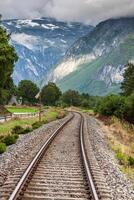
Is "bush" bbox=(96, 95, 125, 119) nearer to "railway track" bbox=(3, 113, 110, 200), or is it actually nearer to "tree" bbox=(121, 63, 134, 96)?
"tree" bbox=(121, 63, 134, 96)

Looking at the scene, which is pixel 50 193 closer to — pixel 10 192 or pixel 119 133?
pixel 10 192

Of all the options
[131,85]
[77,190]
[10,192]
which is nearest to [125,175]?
[77,190]

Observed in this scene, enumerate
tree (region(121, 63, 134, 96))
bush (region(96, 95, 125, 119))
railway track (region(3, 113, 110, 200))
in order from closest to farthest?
railway track (region(3, 113, 110, 200)), bush (region(96, 95, 125, 119)), tree (region(121, 63, 134, 96))

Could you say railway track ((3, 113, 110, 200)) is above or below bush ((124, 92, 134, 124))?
below

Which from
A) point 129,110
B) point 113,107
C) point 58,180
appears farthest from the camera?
point 113,107

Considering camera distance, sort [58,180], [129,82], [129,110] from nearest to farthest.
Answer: [58,180]
[129,110]
[129,82]

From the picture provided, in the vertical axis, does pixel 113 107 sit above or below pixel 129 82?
below

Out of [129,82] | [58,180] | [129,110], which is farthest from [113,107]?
[58,180]

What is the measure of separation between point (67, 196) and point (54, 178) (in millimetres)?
3129

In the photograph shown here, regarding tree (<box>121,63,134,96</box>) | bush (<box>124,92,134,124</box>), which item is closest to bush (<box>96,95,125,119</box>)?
bush (<box>124,92,134,124</box>)

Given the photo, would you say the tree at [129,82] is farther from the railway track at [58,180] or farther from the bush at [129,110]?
the railway track at [58,180]

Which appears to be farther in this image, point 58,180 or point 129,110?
point 129,110

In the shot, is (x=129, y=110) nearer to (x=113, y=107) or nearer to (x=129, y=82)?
(x=113, y=107)

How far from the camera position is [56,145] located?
31.7 metres
